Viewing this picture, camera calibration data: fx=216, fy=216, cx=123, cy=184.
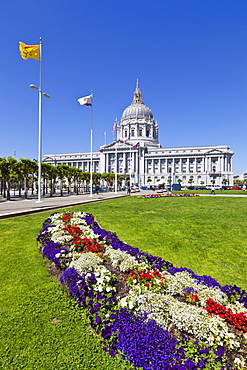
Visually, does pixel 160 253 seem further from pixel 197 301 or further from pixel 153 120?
pixel 153 120

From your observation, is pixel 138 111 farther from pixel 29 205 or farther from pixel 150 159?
pixel 29 205

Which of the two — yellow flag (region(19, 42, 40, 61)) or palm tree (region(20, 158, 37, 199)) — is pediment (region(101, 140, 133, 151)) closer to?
palm tree (region(20, 158, 37, 199))

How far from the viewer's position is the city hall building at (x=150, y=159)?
4577 inches

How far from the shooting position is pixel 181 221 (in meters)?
13.4

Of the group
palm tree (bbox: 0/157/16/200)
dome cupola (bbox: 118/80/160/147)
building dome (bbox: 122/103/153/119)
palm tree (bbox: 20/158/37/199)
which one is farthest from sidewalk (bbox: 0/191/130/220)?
building dome (bbox: 122/103/153/119)

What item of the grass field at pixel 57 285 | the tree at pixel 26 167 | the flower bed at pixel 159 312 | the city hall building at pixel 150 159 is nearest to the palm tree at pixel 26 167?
the tree at pixel 26 167

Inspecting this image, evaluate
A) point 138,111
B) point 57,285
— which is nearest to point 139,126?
point 138,111

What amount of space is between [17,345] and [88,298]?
4.67 feet

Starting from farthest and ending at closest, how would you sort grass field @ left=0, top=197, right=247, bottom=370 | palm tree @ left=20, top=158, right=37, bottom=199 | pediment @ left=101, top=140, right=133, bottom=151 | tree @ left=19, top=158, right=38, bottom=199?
1. pediment @ left=101, top=140, right=133, bottom=151
2. tree @ left=19, top=158, right=38, bottom=199
3. palm tree @ left=20, top=158, right=37, bottom=199
4. grass field @ left=0, top=197, right=247, bottom=370

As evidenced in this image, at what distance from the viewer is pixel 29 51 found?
2175cm

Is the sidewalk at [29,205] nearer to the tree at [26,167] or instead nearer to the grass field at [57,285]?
the grass field at [57,285]

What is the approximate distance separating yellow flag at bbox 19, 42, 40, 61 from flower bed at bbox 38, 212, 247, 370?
2297 centimetres

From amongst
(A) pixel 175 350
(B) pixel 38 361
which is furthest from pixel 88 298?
(A) pixel 175 350

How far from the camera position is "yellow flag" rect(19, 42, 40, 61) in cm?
2139
